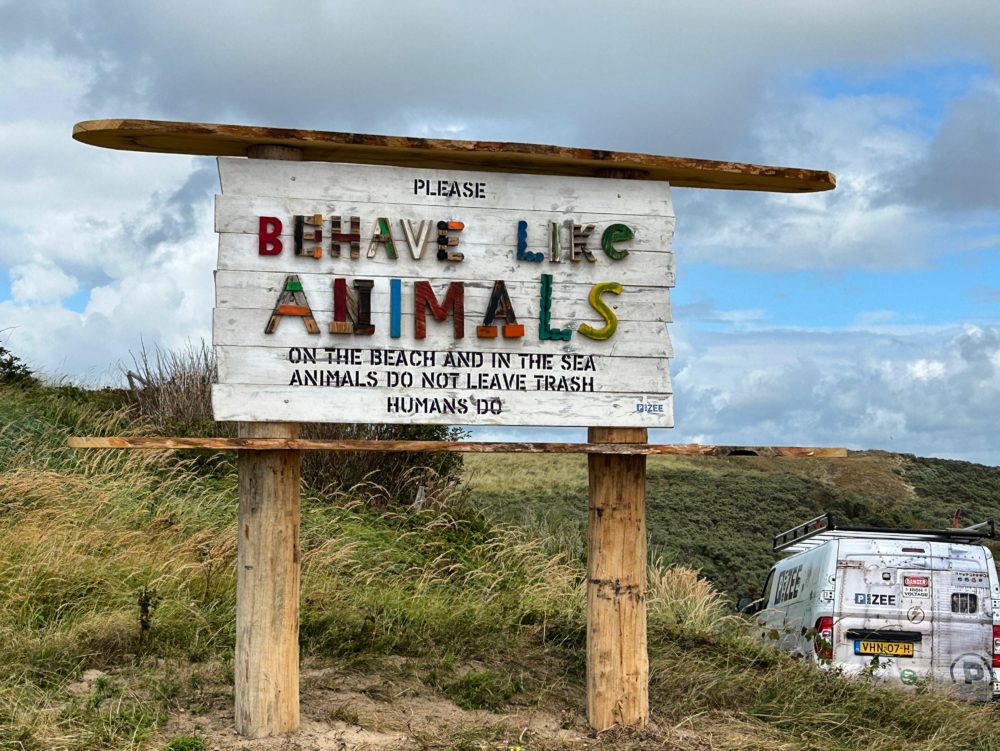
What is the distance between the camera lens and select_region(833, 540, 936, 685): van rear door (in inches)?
465

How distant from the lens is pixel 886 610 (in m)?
12.0

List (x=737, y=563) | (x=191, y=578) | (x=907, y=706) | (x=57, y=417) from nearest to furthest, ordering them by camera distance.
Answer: (x=907, y=706)
(x=191, y=578)
(x=57, y=417)
(x=737, y=563)

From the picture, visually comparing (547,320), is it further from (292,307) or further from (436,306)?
(292,307)

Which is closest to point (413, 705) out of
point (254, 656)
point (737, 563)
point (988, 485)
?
point (254, 656)

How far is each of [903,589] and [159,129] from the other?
8.62m

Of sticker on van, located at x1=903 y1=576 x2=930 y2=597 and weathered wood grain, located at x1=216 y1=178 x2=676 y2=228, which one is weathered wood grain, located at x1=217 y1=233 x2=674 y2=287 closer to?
weathered wood grain, located at x1=216 y1=178 x2=676 y2=228

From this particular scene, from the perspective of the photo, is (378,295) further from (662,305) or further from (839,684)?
(839,684)

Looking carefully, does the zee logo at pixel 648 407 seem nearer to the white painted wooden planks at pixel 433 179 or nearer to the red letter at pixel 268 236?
the white painted wooden planks at pixel 433 179

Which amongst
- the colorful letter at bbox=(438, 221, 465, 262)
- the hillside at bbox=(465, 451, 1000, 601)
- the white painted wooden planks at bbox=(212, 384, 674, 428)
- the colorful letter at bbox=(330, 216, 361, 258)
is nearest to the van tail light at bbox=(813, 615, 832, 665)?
the white painted wooden planks at bbox=(212, 384, 674, 428)

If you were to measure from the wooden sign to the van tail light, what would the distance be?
4965mm

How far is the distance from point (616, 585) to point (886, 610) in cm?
550

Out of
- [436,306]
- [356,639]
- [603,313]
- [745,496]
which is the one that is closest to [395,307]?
[436,306]

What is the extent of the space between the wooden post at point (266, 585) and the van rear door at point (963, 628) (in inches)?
295

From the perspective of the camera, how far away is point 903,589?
1205cm
